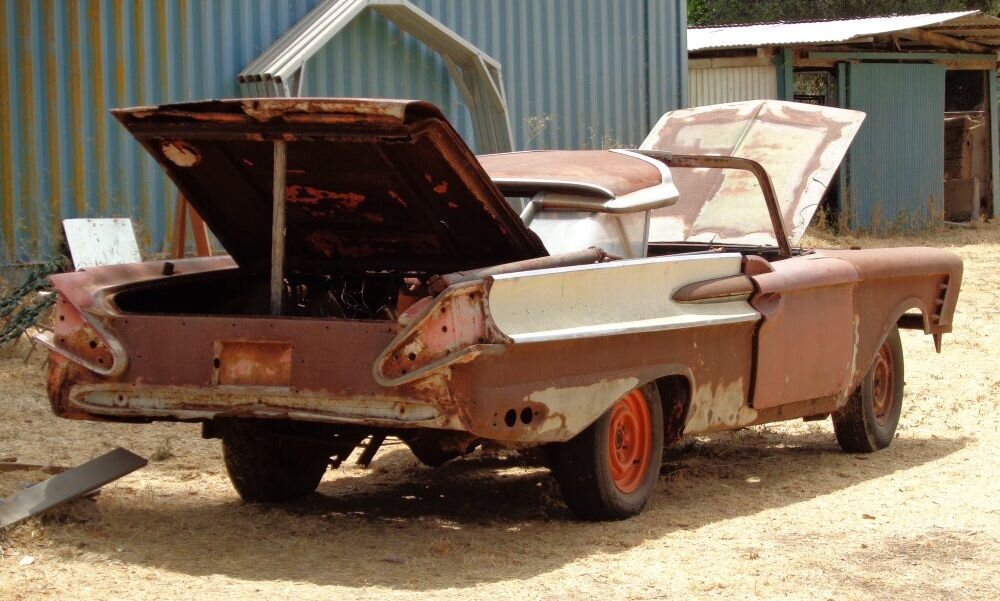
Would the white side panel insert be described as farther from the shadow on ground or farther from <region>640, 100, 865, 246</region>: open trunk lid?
<region>640, 100, 865, 246</region>: open trunk lid

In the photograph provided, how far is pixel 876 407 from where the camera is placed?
24.4ft

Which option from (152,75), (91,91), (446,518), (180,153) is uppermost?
(152,75)

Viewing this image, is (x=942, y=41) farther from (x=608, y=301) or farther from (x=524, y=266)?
(x=524, y=266)

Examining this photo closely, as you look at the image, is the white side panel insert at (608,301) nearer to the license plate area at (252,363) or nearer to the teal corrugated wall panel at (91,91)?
the license plate area at (252,363)

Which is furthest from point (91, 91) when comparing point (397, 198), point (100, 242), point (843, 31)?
point (843, 31)

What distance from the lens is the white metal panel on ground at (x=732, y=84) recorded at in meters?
19.2

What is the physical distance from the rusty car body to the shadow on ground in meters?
0.21

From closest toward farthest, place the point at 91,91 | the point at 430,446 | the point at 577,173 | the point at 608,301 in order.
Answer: the point at 608,301 → the point at 430,446 → the point at 577,173 → the point at 91,91

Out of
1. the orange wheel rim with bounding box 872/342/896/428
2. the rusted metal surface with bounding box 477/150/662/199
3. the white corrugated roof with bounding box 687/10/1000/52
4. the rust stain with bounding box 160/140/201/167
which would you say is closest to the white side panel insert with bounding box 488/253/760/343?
the rusted metal surface with bounding box 477/150/662/199

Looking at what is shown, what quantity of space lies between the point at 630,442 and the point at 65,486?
214 cm

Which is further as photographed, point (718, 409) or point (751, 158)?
point (751, 158)

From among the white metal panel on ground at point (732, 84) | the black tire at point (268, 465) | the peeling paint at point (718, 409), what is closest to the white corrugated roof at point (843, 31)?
the white metal panel on ground at point (732, 84)

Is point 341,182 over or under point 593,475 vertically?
over

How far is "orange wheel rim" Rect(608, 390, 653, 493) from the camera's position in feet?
18.4
